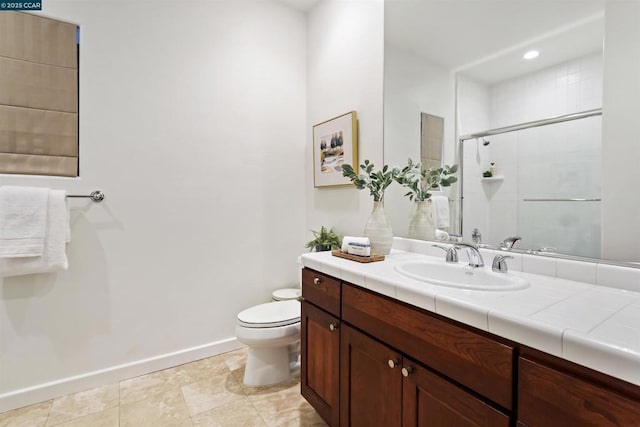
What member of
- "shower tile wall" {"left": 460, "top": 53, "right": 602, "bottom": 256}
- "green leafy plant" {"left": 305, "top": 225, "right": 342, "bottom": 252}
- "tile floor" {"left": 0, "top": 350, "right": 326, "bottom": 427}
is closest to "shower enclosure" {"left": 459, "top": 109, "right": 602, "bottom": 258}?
"shower tile wall" {"left": 460, "top": 53, "right": 602, "bottom": 256}

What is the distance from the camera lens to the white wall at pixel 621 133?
965mm

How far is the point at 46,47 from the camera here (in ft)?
5.55

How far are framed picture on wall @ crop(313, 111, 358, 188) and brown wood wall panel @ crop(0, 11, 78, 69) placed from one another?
1.58 metres

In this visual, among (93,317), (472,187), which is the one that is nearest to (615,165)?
(472,187)

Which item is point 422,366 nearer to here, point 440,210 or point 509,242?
point 509,242

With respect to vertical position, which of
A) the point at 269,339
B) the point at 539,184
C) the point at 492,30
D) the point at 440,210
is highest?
the point at 492,30

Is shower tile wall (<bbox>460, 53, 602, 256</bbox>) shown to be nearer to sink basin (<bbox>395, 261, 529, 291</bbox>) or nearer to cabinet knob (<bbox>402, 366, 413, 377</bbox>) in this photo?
sink basin (<bbox>395, 261, 529, 291</bbox>)

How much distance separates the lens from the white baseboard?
1.66 m

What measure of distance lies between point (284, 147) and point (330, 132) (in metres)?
0.46

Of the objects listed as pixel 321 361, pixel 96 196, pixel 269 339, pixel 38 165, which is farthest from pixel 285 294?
pixel 38 165

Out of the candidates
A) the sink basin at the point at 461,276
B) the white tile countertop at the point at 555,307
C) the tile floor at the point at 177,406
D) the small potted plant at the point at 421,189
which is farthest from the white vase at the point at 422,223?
the tile floor at the point at 177,406

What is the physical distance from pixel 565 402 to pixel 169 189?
218cm

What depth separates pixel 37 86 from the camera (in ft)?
5.47

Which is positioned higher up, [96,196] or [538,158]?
[538,158]
